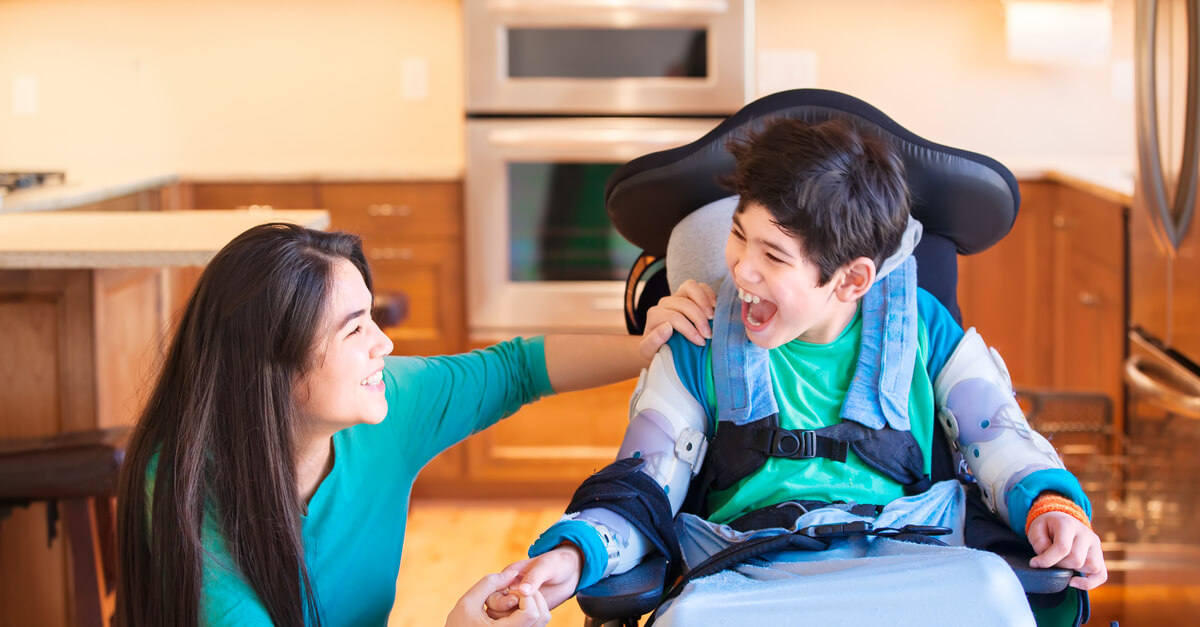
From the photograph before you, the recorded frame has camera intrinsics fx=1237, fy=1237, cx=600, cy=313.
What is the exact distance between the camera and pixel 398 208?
12.0 ft

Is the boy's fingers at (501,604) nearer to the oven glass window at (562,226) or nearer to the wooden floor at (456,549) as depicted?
the wooden floor at (456,549)

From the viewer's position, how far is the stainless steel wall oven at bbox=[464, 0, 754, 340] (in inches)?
139

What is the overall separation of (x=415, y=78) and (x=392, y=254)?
763 millimetres

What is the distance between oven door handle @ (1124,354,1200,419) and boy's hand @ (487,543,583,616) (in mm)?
1566

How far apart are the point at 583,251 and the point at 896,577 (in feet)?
8.30

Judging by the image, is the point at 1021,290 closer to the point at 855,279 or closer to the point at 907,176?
the point at 907,176

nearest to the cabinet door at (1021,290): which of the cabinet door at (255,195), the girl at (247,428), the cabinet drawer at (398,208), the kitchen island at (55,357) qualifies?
the cabinet drawer at (398,208)

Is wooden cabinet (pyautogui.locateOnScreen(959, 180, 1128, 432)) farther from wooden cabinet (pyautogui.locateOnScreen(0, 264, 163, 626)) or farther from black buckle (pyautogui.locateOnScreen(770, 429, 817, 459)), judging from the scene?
wooden cabinet (pyautogui.locateOnScreen(0, 264, 163, 626))

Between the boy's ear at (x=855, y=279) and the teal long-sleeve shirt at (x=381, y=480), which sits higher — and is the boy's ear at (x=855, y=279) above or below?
above

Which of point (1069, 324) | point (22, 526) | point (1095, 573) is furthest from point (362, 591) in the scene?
point (1069, 324)

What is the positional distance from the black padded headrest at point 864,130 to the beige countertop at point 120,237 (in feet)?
2.31

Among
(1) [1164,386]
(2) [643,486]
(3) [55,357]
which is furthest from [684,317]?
(1) [1164,386]

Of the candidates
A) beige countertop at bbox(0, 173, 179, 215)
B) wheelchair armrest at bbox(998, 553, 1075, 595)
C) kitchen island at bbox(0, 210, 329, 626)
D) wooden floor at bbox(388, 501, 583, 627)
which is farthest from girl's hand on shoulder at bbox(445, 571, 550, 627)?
beige countertop at bbox(0, 173, 179, 215)

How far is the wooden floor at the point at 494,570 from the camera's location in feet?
8.41
